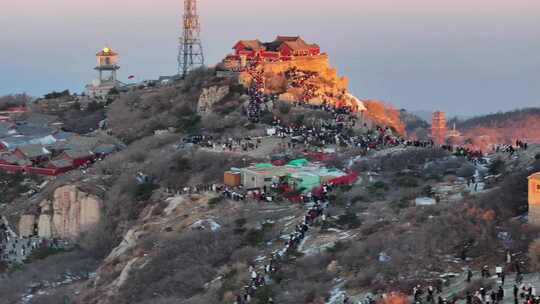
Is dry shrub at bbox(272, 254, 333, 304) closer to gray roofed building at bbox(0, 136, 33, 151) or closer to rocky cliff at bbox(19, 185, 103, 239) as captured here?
rocky cliff at bbox(19, 185, 103, 239)

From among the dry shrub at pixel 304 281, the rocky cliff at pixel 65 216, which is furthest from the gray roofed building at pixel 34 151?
the dry shrub at pixel 304 281

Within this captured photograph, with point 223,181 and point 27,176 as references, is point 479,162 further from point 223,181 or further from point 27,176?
point 27,176

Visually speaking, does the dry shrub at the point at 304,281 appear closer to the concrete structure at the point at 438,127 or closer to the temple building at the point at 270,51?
the temple building at the point at 270,51

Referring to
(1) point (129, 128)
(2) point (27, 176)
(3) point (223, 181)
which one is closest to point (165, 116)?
(1) point (129, 128)

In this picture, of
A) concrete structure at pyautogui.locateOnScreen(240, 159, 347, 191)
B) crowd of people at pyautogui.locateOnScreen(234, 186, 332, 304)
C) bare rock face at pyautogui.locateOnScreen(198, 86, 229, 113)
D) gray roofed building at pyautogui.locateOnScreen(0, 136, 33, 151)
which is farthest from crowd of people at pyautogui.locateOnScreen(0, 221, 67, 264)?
bare rock face at pyautogui.locateOnScreen(198, 86, 229, 113)

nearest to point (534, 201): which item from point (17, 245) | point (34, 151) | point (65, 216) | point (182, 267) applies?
point (182, 267)
